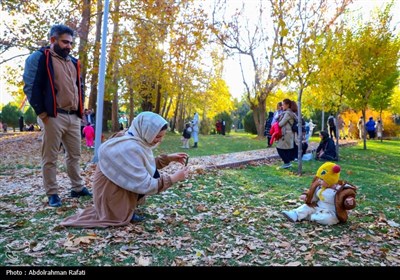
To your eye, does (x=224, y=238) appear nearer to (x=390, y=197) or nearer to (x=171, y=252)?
(x=171, y=252)

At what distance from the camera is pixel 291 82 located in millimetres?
8422

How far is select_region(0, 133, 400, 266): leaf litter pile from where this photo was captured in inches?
127

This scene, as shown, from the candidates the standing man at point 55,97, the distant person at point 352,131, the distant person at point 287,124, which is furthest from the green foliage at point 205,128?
the standing man at point 55,97

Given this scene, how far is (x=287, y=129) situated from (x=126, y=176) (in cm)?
585

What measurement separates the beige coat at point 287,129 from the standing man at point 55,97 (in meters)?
5.26

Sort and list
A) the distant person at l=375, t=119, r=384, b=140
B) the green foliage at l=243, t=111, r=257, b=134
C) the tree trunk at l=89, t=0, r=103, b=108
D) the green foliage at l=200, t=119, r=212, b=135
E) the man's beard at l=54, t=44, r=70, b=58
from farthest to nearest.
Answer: the green foliage at l=243, t=111, r=257, b=134
the green foliage at l=200, t=119, r=212, b=135
the distant person at l=375, t=119, r=384, b=140
the tree trunk at l=89, t=0, r=103, b=108
the man's beard at l=54, t=44, r=70, b=58

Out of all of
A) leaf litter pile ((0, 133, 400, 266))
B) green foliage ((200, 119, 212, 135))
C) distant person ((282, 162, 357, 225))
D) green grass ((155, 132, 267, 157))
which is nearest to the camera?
leaf litter pile ((0, 133, 400, 266))

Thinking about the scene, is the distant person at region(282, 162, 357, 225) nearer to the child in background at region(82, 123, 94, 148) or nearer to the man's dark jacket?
the man's dark jacket

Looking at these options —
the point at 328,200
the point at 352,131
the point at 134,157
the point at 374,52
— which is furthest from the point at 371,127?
the point at 134,157

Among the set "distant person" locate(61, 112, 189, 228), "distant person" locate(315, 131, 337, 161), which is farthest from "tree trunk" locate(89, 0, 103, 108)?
"distant person" locate(61, 112, 189, 228)

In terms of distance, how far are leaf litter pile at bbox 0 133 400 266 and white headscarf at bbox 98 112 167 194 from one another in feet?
1.74

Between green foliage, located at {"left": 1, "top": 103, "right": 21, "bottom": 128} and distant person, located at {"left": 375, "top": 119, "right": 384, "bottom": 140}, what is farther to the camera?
green foliage, located at {"left": 1, "top": 103, "right": 21, "bottom": 128}

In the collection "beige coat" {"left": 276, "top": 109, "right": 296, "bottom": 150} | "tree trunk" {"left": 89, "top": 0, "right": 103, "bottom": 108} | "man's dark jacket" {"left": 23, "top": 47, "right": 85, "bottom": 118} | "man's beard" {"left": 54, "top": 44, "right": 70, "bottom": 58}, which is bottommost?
"beige coat" {"left": 276, "top": 109, "right": 296, "bottom": 150}
